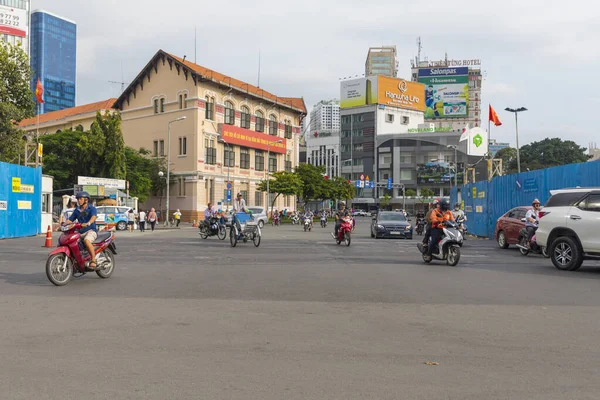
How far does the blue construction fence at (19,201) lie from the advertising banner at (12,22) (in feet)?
272

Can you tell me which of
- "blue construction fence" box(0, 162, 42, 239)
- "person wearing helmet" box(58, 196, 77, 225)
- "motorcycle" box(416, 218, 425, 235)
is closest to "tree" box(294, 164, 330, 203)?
"motorcycle" box(416, 218, 425, 235)

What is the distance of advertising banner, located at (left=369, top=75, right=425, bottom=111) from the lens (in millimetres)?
108062

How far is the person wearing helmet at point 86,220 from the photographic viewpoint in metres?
10.5

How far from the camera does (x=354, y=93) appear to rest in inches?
4387

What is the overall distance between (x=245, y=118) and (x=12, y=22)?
64171 millimetres

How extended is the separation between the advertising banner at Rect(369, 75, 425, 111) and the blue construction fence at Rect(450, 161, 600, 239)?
7591cm

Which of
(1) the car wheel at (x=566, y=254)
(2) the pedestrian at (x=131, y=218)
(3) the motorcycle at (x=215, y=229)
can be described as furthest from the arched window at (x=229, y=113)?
(1) the car wheel at (x=566, y=254)

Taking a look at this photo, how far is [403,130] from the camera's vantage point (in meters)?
113

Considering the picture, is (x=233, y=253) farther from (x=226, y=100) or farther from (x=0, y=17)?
(x=0, y=17)

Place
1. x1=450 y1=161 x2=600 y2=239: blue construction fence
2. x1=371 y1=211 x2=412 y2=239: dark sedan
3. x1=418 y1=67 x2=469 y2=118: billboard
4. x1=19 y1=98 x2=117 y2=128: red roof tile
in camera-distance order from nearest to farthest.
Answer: x1=450 y1=161 x2=600 y2=239: blue construction fence < x1=371 y1=211 x2=412 y2=239: dark sedan < x1=19 y1=98 x2=117 y2=128: red roof tile < x1=418 y1=67 x2=469 y2=118: billboard

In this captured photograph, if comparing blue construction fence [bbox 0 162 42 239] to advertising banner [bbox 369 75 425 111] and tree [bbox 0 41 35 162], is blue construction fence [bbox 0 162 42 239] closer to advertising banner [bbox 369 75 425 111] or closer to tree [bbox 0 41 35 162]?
tree [bbox 0 41 35 162]

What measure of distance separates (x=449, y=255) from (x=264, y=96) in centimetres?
5258

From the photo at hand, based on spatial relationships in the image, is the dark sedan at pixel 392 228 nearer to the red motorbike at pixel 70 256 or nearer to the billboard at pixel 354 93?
the red motorbike at pixel 70 256

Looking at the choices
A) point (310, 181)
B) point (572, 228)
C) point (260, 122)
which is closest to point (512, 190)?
point (572, 228)
